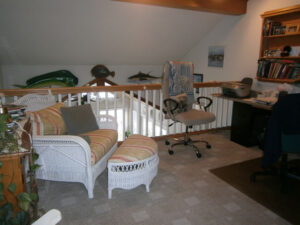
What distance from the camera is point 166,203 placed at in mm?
2158

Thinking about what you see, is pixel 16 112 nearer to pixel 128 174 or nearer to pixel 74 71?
pixel 128 174

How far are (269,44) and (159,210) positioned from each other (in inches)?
133

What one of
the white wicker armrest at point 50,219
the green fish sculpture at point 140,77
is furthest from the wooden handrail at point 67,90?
the green fish sculpture at point 140,77

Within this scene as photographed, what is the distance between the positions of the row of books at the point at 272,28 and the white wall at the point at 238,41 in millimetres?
236

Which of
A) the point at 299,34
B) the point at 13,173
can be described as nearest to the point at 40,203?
the point at 13,173

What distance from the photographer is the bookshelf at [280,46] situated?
3.44 metres

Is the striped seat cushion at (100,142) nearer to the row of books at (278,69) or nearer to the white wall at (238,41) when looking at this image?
the row of books at (278,69)

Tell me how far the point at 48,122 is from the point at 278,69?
335cm

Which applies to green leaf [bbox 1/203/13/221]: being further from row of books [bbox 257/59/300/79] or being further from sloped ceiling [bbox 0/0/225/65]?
row of books [bbox 257/59/300/79]

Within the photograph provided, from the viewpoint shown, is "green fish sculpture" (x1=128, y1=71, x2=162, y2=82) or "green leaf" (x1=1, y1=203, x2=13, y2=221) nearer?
"green leaf" (x1=1, y1=203, x2=13, y2=221)

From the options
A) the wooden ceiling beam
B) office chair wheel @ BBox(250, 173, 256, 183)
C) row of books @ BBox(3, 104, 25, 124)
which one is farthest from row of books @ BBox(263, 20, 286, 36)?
row of books @ BBox(3, 104, 25, 124)

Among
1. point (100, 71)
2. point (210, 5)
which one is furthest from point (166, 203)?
point (100, 71)

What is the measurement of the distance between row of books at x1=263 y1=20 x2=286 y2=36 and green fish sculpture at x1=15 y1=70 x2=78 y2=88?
4137 mm

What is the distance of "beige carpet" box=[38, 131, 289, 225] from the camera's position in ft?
6.37
